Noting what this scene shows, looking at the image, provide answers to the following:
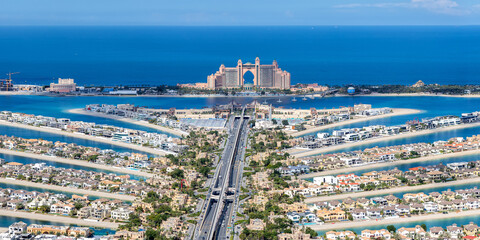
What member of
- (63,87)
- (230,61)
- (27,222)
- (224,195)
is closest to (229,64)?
(230,61)

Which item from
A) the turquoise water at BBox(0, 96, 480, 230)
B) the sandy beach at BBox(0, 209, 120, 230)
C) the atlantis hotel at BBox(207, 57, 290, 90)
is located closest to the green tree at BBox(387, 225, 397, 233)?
the sandy beach at BBox(0, 209, 120, 230)

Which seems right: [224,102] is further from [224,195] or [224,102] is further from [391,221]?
[391,221]

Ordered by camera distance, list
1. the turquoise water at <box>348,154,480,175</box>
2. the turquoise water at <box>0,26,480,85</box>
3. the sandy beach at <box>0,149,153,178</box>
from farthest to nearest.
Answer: the turquoise water at <box>0,26,480,85</box> → the turquoise water at <box>348,154,480,175</box> → the sandy beach at <box>0,149,153,178</box>

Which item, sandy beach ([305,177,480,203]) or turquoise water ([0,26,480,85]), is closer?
sandy beach ([305,177,480,203])

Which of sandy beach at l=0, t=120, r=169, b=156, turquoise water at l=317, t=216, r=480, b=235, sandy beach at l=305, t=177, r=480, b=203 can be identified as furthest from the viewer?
sandy beach at l=0, t=120, r=169, b=156

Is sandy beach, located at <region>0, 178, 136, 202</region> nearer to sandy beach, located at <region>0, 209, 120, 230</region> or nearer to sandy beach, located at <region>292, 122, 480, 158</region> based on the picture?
sandy beach, located at <region>0, 209, 120, 230</region>

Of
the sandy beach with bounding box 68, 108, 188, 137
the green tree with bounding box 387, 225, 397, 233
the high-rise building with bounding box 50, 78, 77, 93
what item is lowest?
the green tree with bounding box 387, 225, 397, 233

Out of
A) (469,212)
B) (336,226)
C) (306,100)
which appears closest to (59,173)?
(336,226)

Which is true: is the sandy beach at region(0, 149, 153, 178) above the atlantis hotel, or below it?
below

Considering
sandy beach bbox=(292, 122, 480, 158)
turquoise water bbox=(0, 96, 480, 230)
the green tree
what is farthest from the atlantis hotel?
the green tree
